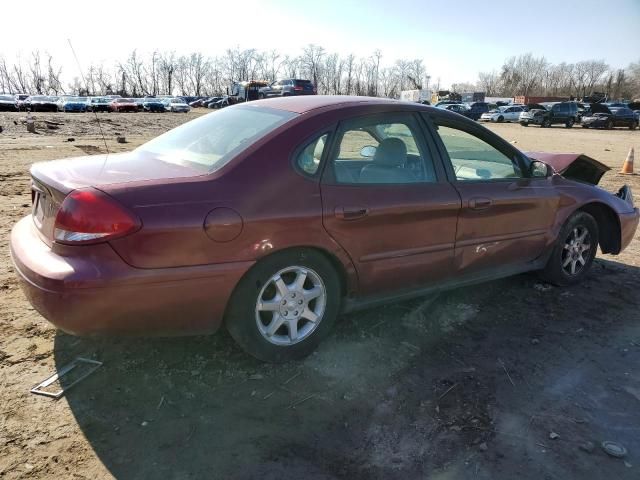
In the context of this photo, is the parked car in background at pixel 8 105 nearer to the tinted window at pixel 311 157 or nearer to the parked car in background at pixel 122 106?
the parked car in background at pixel 122 106

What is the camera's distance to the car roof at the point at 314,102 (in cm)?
324

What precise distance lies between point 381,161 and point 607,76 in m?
126

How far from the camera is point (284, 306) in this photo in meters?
2.98

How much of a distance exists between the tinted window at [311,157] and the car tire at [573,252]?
2484 millimetres

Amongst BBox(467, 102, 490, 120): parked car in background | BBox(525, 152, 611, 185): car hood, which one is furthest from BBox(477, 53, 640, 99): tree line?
BBox(525, 152, 611, 185): car hood

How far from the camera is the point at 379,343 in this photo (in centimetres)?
341

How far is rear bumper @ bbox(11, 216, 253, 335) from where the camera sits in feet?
7.93

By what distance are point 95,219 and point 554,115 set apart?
132 feet

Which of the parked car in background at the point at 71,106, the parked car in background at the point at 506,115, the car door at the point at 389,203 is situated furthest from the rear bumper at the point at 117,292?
the parked car in background at the point at 71,106

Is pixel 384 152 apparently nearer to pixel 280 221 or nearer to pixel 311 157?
pixel 311 157

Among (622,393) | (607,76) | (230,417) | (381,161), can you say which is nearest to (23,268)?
(230,417)

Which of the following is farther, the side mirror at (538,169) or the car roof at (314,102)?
the side mirror at (538,169)

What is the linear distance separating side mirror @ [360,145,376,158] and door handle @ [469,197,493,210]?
0.79 meters

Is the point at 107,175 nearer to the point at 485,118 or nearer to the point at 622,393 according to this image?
the point at 622,393
